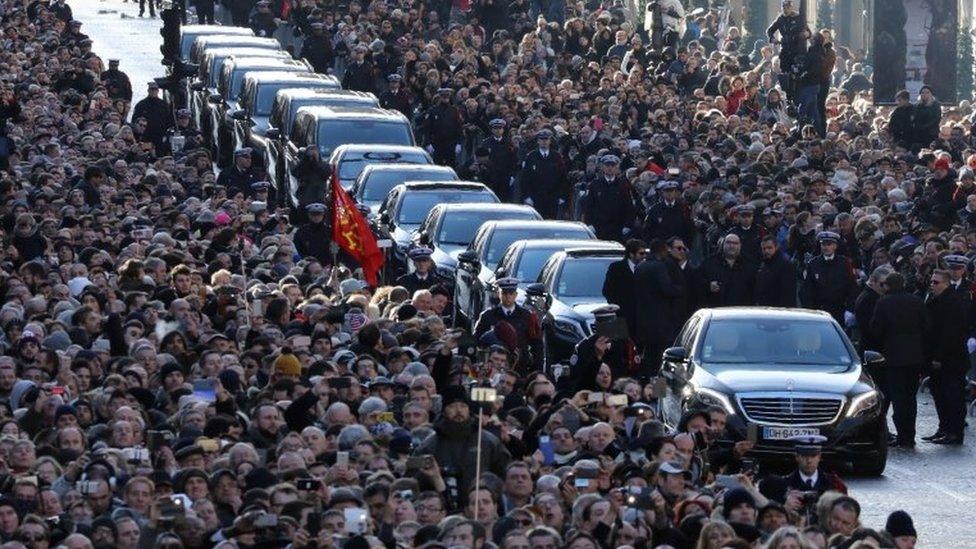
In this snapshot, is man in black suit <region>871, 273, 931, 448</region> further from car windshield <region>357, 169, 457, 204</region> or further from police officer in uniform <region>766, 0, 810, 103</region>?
police officer in uniform <region>766, 0, 810, 103</region>

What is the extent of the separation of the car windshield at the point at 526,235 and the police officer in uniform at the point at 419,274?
73 centimetres

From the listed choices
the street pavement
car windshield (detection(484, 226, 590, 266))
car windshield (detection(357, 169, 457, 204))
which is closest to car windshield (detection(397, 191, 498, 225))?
car windshield (detection(357, 169, 457, 204))

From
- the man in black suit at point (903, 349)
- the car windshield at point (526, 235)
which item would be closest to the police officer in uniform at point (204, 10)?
the car windshield at point (526, 235)

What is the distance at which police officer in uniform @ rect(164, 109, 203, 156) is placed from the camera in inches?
1625

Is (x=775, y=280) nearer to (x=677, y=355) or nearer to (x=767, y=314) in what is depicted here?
(x=767, y=314)

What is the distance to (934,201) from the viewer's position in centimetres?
3200

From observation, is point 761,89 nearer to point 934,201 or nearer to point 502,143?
point 502,143

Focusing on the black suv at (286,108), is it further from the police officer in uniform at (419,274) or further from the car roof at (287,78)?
the police officer in uniform at (419,274)

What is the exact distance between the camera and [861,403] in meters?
23.8

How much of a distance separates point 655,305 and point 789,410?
13.8 ft

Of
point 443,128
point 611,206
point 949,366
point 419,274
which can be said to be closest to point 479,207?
point 611,206

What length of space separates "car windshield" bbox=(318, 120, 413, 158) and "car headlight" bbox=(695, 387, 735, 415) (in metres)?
15.5

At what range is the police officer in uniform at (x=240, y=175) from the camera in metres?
38.1

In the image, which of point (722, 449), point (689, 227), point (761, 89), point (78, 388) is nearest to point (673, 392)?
point (722, 449)
